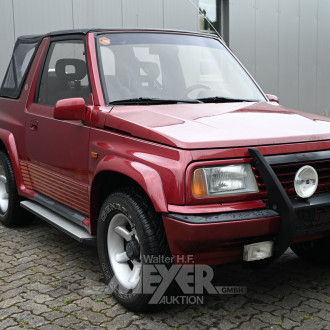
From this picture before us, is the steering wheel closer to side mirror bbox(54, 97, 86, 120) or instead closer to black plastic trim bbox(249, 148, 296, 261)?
side mirror bbox(54, 97, 86, 120)

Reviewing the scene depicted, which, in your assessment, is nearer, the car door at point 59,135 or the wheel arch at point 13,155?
the car door at point 59,135

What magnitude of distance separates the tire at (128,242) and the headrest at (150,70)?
106 centimetres

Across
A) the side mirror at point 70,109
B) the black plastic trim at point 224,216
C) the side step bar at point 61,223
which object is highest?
the side mirror at point 70,109

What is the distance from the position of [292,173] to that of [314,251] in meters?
1.35

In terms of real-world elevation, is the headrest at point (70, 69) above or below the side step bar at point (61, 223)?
above

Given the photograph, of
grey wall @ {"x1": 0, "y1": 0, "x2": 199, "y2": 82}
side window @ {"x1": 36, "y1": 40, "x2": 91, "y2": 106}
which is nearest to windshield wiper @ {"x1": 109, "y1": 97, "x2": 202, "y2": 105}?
side window @ {"x1": 36, "y1": 40, "x2": 91, "y2": 106}

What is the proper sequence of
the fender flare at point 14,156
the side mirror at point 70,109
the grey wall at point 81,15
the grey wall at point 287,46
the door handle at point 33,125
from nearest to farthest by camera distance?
the side mirror at point 70,109 < the door handle at point 33,125 < the fender flare at point 14,156 < the grey wall at point 81,15 < the grey wall at point 287,46

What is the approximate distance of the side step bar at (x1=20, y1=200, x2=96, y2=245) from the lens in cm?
383

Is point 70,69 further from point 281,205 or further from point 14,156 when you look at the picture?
point 281,205

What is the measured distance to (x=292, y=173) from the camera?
124 inches

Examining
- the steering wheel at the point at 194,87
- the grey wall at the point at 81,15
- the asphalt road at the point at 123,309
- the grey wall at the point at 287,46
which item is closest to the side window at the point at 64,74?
the steering wheel at the point at 194,87

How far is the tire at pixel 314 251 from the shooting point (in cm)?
409

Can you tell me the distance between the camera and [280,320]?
3311 millimetres

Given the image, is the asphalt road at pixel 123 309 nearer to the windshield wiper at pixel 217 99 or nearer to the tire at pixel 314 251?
the tire at pixel 314 251
